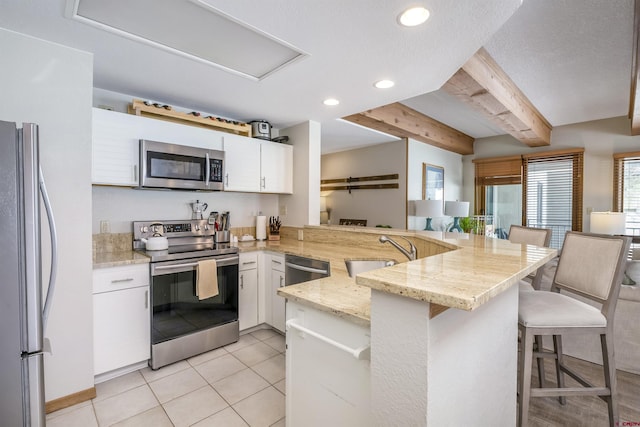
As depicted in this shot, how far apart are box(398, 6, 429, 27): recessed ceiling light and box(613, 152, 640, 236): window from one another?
16.2 feet

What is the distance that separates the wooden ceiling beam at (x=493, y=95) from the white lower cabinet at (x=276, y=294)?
7.32 feet

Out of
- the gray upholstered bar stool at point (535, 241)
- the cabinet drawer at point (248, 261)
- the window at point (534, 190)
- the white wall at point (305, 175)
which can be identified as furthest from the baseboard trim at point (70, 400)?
the window at point (534, 190)

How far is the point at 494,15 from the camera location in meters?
1.51

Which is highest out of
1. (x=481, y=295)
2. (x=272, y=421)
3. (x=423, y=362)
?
(x=481, y=295)

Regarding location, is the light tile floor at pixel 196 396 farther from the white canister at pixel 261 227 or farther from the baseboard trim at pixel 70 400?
the white canister at pixel 261 227

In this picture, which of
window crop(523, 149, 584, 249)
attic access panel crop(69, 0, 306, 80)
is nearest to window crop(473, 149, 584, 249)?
window crop(523, 149, 584, 249)

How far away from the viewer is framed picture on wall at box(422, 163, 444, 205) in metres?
5.07

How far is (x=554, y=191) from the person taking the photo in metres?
5.09

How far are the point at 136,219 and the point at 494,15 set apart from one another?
10.1 ft

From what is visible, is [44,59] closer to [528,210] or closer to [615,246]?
[615,246]

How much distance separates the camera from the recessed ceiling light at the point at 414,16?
148 cm

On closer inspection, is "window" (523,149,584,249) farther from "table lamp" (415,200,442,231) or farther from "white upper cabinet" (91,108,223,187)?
"white upper cabinet" (91,108,223,187)

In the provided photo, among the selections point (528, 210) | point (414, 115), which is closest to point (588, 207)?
point (528, 210)

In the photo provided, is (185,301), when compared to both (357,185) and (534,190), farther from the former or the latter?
(534,190)
